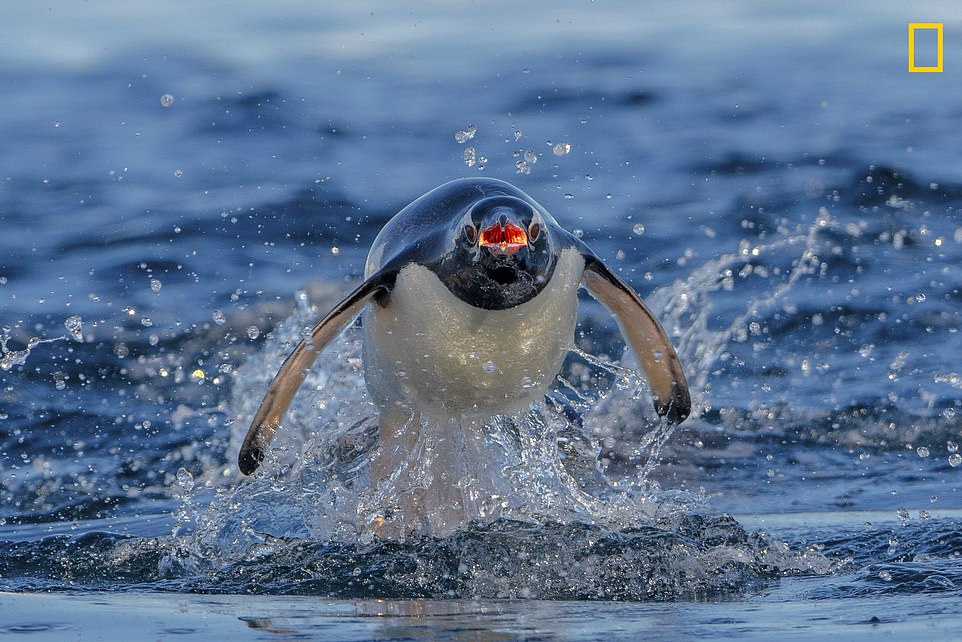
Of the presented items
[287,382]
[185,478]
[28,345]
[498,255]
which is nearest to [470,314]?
[498,255]

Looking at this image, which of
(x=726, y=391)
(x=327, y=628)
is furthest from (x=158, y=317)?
(x=327, y=628)

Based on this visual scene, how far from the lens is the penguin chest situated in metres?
4.74

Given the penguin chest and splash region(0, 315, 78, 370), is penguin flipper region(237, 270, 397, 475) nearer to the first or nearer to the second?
the penguin chest

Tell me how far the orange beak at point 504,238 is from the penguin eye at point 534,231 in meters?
0.07

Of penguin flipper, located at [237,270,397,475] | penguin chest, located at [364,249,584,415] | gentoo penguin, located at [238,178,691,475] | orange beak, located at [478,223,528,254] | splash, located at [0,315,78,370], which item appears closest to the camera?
orange beak, located at [478,223,528,254]

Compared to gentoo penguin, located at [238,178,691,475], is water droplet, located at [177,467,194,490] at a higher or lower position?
lower

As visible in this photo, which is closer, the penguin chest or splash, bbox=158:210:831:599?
splash, bbox=158:210:831:599

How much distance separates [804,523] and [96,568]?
109 inches

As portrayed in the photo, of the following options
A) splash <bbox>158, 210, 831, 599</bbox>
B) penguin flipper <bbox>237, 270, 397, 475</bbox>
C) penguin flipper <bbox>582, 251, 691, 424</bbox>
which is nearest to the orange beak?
penguin flipper <bbox>237, 270, 397, 475</bbox>

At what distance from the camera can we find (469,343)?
15.7ft

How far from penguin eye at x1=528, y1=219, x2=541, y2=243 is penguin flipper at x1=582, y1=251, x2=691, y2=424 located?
763 millimetres

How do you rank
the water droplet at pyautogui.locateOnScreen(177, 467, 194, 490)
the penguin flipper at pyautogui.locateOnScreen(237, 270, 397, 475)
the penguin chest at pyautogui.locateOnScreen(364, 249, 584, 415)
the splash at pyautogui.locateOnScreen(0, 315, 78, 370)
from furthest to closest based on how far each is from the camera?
the splash at pyautogui.locateOnScreen(0, 315, 78, 370), the water droplet at pyautogui.locateOnScreen(177, 467, 194, 490), the penguin flipper at pyautogui.locateOnScreen(237, 270, 397, 475), the penguin chest at pyautogui.locateOnScreen(364, 249, 584, 415)

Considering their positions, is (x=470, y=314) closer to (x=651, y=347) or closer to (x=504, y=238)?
(x=504, y=238)

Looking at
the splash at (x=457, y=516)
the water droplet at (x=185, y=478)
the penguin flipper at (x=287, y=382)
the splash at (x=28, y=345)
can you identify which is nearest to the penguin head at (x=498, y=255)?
the penguin flipper at (x=287, y=382)
